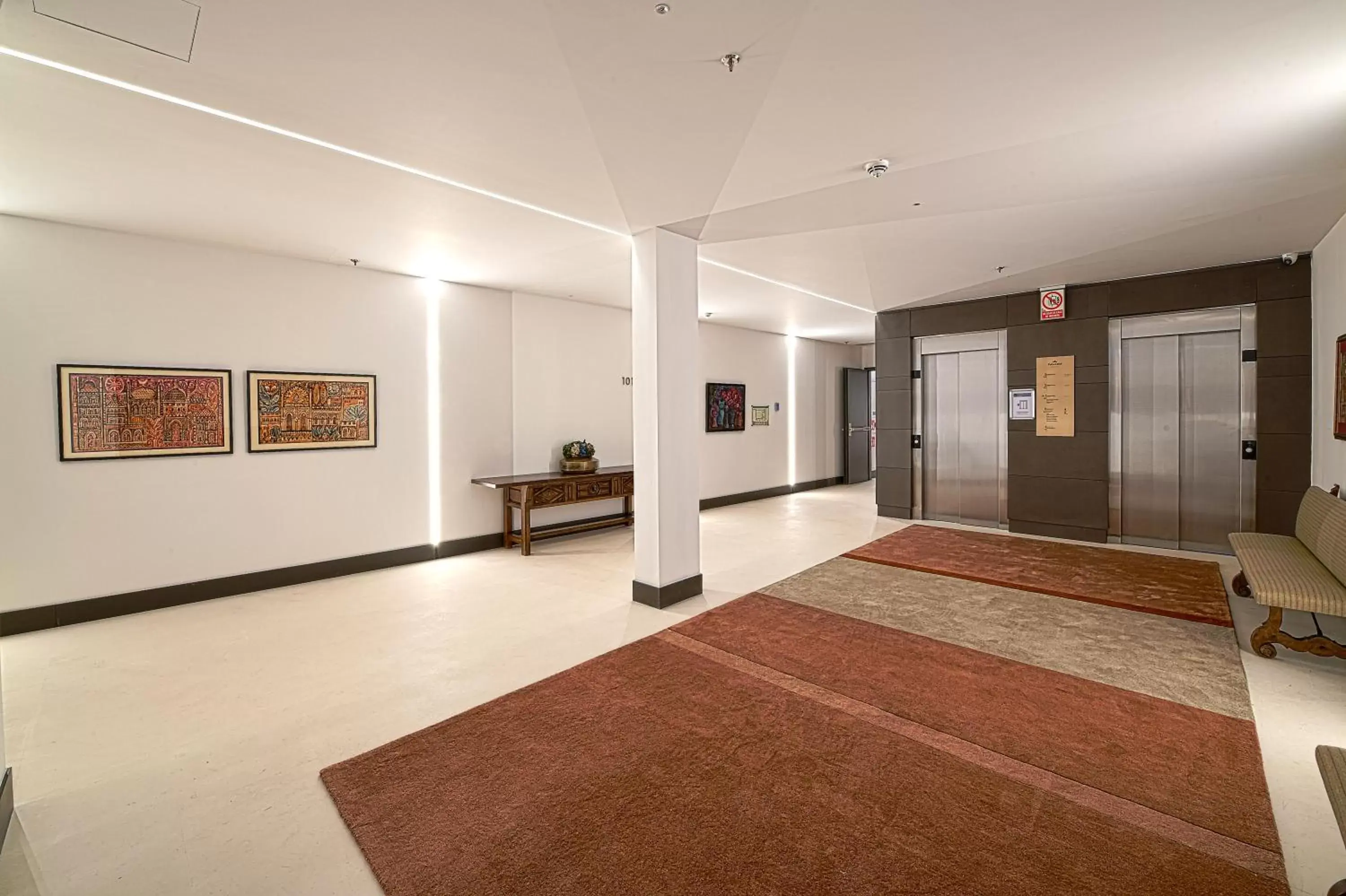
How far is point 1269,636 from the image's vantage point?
3738mm

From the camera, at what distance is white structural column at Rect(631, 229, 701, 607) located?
4.81 meters

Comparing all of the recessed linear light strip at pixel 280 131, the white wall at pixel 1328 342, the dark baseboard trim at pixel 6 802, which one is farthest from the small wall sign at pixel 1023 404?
the dark baseboard trim at pixel 6 802

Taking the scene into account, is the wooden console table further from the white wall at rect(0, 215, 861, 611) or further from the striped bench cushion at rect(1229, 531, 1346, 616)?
the striped bench cushion at rect(1229, 531, 1346, 616)

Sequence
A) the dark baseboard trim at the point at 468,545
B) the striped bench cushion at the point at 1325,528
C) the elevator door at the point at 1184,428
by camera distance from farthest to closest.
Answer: the dark baseboard trim at the point at 468,545 → the elevator door at the point at 1184,428 → the striped bench cushion at the point at 1325,528

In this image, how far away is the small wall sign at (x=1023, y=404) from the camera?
7.45 m

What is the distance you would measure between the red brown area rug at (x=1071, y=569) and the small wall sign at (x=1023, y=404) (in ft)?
4.95

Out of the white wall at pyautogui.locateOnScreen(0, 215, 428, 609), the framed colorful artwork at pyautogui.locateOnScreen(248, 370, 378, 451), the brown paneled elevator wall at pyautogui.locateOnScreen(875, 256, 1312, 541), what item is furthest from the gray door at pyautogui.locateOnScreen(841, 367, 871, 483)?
the framed colorful artwork at pyautogui.locateOnScreen(248, 370, 378, 451)

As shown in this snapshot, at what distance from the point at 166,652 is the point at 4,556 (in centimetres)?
159

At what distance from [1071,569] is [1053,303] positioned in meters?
3.27

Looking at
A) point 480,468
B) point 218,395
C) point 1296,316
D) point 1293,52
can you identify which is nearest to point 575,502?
point 480,468

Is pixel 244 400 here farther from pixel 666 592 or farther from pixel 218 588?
pixel 666 592

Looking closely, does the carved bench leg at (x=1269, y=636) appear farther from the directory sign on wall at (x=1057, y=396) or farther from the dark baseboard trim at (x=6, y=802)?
the dark baseboard trim at (x=6, y=802)

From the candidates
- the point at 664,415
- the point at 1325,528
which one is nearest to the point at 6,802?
the point at 664,415

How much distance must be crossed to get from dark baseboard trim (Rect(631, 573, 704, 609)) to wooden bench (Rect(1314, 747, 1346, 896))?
3.58 meters
